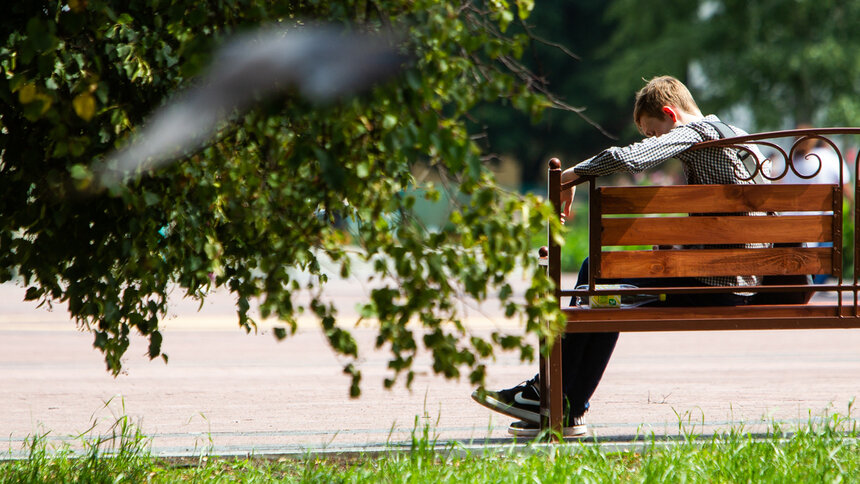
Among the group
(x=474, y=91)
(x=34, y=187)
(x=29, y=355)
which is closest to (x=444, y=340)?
(x=474, y=91)

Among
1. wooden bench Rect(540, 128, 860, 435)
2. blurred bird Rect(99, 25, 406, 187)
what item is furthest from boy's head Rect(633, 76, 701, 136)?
blurred bird Rect(99, 25, 406, 187)

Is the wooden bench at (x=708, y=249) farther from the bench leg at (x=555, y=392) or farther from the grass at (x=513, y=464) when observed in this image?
the grass at (x=513, y=464)

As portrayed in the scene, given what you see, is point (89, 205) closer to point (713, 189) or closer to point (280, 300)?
point (280, 300)

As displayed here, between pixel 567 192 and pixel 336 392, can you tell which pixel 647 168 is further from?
pixel 336 392

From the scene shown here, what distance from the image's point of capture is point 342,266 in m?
2.85

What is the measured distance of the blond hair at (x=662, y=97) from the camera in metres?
4.57

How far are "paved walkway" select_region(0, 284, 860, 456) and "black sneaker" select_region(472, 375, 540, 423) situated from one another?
14 centimetres

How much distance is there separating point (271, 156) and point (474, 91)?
0.66 meters

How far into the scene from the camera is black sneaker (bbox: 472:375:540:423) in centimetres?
458

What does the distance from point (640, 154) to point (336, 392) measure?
2.87 m

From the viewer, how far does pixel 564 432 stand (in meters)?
4.38

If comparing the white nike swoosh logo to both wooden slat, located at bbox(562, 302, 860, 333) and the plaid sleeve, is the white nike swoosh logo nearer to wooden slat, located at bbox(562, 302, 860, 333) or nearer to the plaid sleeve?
wooden slat, located at bbox(562, 302, 860, 333)

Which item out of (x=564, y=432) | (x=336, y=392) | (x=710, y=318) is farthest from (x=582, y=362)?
(x=336, y=392)

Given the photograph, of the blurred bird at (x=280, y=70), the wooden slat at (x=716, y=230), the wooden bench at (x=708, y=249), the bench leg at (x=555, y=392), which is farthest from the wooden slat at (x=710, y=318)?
the blurred bird at (x=280, y=70)
